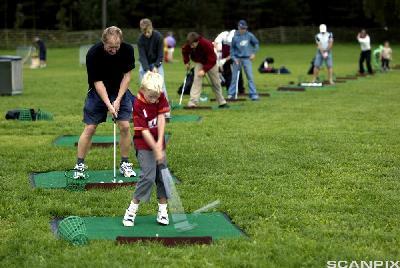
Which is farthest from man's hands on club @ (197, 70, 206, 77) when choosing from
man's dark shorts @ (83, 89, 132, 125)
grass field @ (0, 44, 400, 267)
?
man's dark shorts @ (83, 89, 132, 125)

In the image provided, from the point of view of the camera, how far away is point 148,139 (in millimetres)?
6875

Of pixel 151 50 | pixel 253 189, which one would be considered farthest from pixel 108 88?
pixel 151 50

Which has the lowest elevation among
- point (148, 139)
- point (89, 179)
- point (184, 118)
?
point (184, 118)

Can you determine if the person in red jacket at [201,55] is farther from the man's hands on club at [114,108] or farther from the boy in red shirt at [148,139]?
the boy in red shirt at [148,139]

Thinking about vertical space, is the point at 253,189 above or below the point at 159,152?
below

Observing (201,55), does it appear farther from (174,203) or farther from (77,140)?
(174,203)

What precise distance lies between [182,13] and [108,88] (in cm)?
6629

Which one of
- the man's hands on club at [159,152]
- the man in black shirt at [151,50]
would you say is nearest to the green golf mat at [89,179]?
the man's hands on club at [159,152]

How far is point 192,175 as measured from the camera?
30.9 ft

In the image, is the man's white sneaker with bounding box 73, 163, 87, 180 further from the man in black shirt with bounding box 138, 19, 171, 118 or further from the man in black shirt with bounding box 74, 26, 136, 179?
the man in black shirt with bounding box 138, 19, 171, 118

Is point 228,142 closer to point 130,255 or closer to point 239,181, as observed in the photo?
point 239,181

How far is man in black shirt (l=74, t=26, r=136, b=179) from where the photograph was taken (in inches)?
353

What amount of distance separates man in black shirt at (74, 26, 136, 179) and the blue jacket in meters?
10.3

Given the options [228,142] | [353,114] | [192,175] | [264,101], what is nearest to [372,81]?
[264,101]
